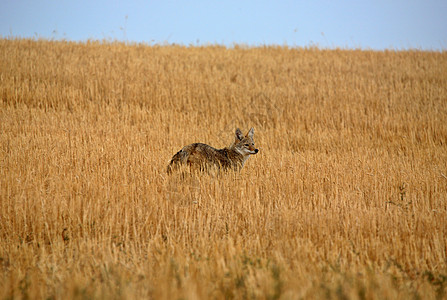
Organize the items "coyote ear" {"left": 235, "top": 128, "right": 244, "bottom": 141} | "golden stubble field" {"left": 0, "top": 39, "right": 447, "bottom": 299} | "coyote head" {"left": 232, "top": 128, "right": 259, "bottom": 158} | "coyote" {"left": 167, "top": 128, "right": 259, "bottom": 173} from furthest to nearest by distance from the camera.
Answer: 1. "coyote ear" {"left": 235, "top": 128, "right": 244, "bottom": 141}
2. "coyote head" {"left": 232, "top": 128, "right": 259, "bottom": 158}
3. "coyote" {"left": 167, "top": 128, "right": 259, "bottom": 173}
4. "golden stubble field" {"left": 0, "top": 39, "right": 447, "bottom": 299}

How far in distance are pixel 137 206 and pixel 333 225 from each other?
267cm

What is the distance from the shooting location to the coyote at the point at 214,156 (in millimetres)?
7066

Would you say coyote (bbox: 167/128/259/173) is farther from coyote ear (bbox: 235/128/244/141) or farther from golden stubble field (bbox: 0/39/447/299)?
golden stubble field (bbox: 0/39/447/299)

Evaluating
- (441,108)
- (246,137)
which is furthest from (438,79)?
(246,137)

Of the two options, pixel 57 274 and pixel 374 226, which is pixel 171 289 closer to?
pixel 57 274

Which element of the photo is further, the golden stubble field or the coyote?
the coyote

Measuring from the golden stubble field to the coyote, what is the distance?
366 mm

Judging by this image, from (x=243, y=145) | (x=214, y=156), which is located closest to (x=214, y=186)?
(x=214, y=156)

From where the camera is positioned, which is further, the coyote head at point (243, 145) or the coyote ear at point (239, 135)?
the coyote ear at point (239, 135)

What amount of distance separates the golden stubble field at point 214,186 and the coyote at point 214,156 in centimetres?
37

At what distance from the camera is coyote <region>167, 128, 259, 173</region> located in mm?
7066

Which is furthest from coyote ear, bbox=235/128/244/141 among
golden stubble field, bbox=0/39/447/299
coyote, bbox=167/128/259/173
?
golden stubble field, bbox=0/39/447/299

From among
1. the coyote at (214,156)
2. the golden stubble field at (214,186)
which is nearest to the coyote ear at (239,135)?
the coyote at (214,156)

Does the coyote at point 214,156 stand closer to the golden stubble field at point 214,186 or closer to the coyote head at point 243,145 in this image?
the coyote head at point 243,145
